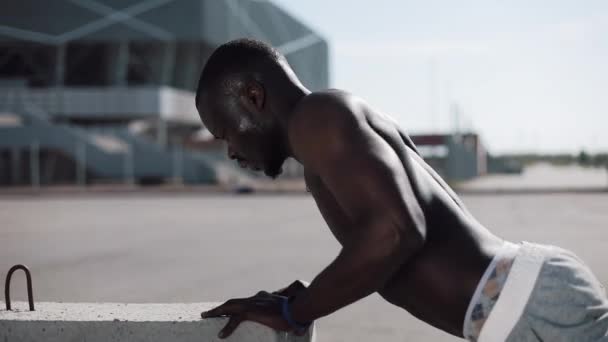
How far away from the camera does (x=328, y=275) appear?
61.6 inches

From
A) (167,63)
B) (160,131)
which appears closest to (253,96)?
(160,131)

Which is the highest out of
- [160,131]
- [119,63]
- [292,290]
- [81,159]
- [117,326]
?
[119,63]

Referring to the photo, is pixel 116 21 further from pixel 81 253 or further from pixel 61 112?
pixel 81 253

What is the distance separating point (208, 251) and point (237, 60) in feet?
27.7

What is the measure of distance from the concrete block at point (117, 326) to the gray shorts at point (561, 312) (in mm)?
832

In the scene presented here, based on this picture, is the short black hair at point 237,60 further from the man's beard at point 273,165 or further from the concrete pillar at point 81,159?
the concrete pillar at point 81,159

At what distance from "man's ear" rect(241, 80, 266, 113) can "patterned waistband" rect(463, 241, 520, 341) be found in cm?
66

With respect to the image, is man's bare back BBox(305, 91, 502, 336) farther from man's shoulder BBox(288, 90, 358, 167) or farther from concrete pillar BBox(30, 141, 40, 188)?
concrete pillar BBox(30, 141, 40, 188)

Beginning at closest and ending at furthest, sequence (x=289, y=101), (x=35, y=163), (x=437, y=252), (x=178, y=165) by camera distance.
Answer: (x=437, y=252) < (x=289, y=101) < (x=178, y=165) < (x=35, y=163)

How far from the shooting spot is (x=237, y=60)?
1.73m

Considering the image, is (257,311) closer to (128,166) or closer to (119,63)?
(128,166)

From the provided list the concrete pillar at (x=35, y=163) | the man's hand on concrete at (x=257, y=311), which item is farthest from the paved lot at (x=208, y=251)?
the concrete pillar at (x=35, y=163)

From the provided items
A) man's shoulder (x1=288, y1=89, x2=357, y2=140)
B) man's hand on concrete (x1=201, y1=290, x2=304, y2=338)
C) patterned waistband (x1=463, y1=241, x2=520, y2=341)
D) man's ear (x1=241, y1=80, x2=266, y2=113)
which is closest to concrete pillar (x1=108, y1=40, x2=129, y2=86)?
man's hand on concrete (x1=201, y1=290, x2=304, y2=338)

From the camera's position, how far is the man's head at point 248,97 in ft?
5.68
